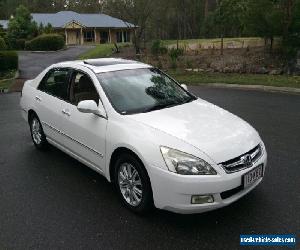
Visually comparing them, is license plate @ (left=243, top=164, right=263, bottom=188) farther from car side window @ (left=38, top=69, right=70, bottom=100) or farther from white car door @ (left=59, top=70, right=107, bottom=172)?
car side window @ (left=38, top=69, right=70, bottom=100)

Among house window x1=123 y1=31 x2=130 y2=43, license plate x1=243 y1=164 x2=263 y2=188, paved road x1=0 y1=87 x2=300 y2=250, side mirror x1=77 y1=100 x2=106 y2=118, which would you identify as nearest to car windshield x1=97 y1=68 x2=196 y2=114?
side mirror x1=77 y1=100 x2=106 y2=118

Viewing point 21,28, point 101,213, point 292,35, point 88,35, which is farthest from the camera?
point 88,35

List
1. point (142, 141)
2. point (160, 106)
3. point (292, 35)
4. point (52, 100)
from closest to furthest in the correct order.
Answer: point (142, 141) → point (160, 106) → point (52, 100) → point (292, 35)

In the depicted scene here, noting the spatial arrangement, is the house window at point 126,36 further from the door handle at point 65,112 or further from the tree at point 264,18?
the door handle at point 65,112

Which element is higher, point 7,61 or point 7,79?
point 7,61

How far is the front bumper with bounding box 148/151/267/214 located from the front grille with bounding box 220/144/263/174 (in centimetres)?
5

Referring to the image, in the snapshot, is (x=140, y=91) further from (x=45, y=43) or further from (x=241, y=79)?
(x=45, y=43)

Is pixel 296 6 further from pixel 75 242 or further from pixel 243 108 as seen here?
pixel 75 242

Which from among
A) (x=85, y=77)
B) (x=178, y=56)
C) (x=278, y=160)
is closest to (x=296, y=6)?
(x=178, y=56)

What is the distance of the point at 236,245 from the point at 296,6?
1895 centimetres

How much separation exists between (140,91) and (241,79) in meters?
11.8

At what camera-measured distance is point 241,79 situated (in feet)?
53.3

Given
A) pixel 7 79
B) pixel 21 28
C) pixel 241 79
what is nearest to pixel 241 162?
pixel 241 79

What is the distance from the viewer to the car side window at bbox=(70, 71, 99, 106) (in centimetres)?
528
